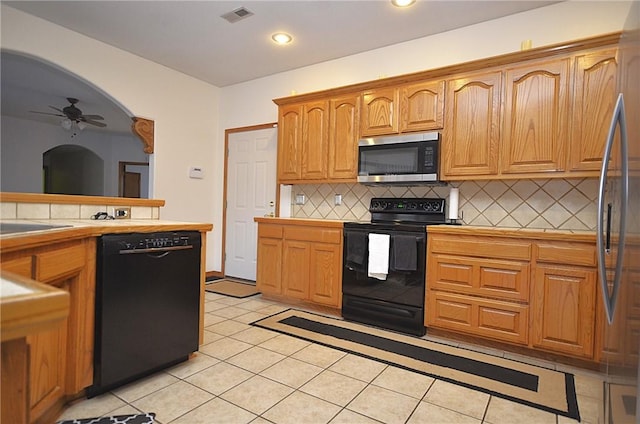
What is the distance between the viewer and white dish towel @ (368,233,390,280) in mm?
2936

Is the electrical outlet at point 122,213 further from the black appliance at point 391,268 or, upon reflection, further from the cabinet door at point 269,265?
the black appliance at point 391,268

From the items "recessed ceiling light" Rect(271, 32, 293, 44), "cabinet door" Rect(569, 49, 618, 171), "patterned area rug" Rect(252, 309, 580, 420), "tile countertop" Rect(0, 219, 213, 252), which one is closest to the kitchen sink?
"tile countertop" Rect(0, 219, 213, 252)

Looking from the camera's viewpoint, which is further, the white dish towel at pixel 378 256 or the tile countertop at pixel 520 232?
the white dish towel at pixel 378 256

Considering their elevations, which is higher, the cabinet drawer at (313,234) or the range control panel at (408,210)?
the range control panel at (408,210)

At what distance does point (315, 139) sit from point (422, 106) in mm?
1138

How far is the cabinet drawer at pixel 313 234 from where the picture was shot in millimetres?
3252

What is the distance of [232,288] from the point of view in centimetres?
431

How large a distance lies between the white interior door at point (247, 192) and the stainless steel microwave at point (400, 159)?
158 centimetres

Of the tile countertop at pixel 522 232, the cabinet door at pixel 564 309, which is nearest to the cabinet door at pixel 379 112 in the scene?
the tile countertop at pixel 522 232

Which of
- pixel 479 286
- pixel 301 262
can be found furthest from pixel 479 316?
pixel 301 262

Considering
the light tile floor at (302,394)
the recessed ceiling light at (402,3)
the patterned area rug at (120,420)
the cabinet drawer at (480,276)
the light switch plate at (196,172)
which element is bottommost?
the light tile floor at (302,394)

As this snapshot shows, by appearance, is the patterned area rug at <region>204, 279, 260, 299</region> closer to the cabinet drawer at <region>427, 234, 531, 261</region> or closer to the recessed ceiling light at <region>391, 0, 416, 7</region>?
the cabinet drawer at <region>427, 234, 531, 261</region>

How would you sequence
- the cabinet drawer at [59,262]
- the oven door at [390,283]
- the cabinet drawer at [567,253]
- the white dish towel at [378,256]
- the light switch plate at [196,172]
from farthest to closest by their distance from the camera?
the light switch plate at [196,172] → the white dish towel at [378,256] → the oven door at [390,283] → the cabinet drawer at [567,253] → the cabinet drawer at [59,262]

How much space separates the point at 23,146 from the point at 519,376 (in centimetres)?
863
